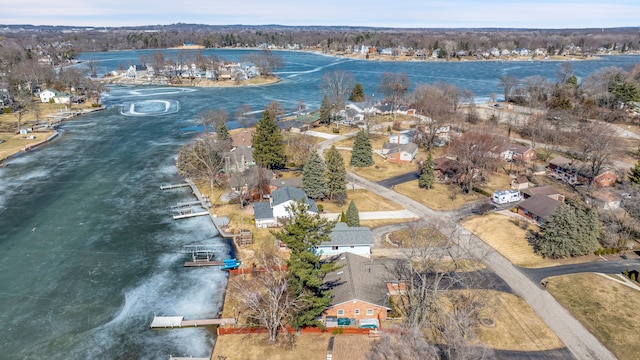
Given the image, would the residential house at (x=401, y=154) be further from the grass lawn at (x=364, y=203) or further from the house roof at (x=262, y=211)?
the house roof at (x=262, y=211)

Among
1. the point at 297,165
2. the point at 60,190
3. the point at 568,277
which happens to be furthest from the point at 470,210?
the point at 60,190

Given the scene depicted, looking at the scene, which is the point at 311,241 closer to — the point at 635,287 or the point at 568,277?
the point at 568,277

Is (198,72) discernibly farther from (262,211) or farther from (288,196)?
(288,196)

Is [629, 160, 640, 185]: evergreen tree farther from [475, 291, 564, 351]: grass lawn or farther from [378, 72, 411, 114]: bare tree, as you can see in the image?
[378, 72, 411, 114]: bare tree

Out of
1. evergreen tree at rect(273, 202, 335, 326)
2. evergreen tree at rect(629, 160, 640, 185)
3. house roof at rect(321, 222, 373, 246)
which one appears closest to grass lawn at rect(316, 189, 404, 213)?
house roof at rect(321, 222, 373, 246)

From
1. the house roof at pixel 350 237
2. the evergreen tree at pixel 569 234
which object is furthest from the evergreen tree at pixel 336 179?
the evergreen tree at pixel 569 234

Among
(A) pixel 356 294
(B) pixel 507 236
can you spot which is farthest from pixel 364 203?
(A) pixel 356 294
